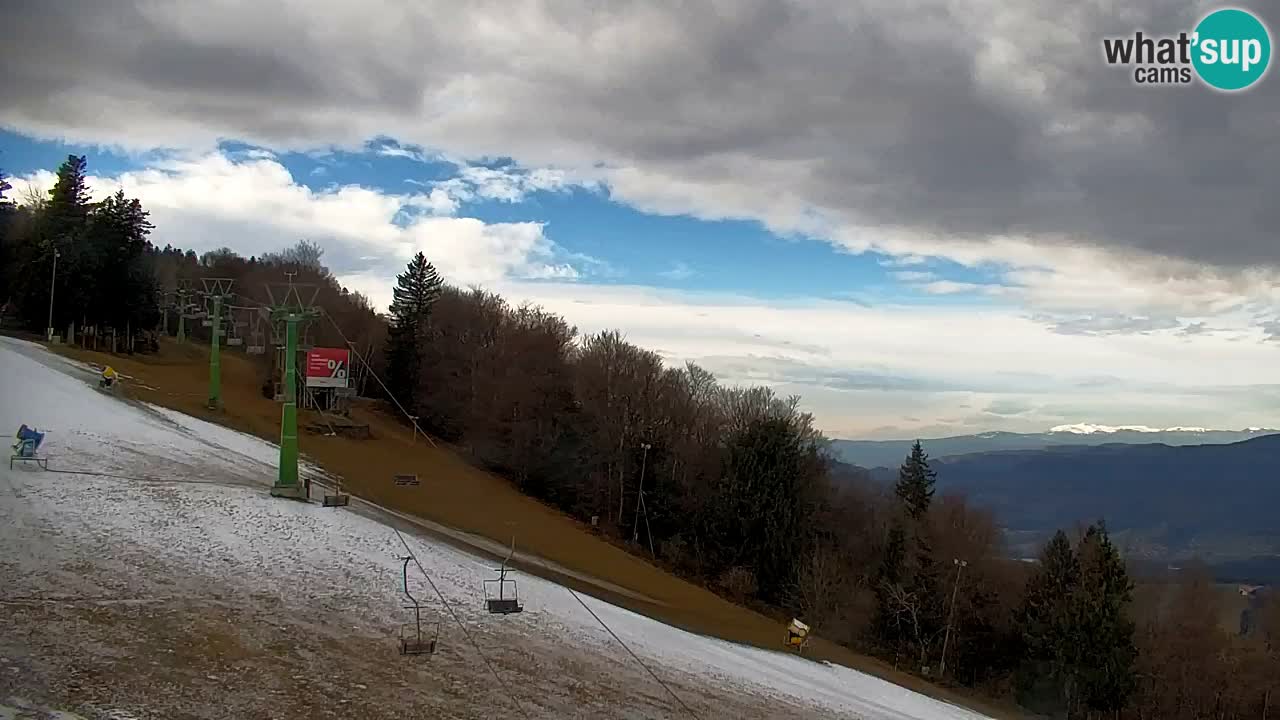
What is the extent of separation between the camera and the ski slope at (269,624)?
14523mm

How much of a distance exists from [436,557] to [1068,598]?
142ft

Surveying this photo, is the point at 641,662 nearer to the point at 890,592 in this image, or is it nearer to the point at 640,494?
the point at 890,592

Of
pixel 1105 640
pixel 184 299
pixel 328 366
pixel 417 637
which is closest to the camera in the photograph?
pixel 417 637

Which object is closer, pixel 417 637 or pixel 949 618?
pixel 417 637

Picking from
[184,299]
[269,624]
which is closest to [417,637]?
[269,624]

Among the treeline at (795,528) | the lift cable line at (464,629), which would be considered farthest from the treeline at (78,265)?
the lift cable line at (464,629)

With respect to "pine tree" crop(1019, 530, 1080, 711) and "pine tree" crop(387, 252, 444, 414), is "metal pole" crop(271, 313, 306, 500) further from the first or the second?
"pine tree" crop(387, 252, 444, 414)

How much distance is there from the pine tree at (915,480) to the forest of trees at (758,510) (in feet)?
3.04

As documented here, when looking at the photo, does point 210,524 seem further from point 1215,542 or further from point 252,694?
point 1215,542

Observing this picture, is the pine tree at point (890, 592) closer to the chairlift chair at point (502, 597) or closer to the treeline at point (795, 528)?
the treeline at point (795, 528)

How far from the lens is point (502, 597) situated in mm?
23266

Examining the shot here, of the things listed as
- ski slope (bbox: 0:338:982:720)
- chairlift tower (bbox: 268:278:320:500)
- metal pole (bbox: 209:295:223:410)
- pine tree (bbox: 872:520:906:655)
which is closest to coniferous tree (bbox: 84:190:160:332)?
metal pole (bbox: 209:295:223:410)

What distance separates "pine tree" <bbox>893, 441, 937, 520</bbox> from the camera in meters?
83.7

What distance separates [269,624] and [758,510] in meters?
46.6
